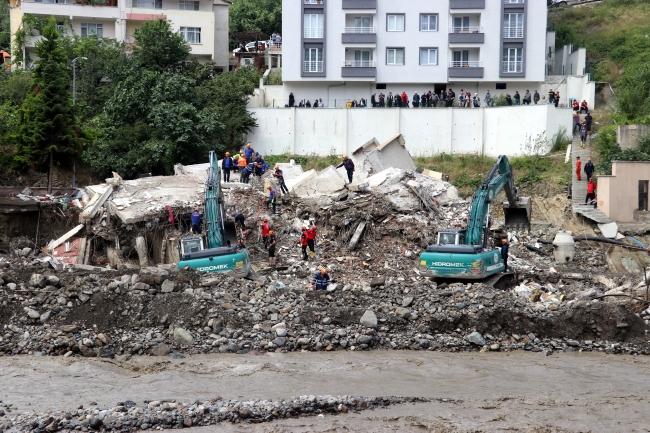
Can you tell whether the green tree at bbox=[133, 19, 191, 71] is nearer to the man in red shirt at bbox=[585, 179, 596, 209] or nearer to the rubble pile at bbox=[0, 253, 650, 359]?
the man in red shirt at bbox=[585, 179, 596, 209]

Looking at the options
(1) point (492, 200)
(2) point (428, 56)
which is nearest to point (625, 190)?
(1) point (492, 200)

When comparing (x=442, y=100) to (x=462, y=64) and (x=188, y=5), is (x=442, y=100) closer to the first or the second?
(x=462, y=64)

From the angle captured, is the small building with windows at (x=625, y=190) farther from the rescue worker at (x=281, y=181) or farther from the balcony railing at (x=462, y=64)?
the balcony railing at (x=462, y=64)

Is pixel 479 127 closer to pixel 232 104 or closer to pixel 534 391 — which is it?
pixel 232 104

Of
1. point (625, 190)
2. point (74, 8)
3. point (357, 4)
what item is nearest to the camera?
point (625, 190)

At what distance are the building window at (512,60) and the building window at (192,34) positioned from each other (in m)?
18.5

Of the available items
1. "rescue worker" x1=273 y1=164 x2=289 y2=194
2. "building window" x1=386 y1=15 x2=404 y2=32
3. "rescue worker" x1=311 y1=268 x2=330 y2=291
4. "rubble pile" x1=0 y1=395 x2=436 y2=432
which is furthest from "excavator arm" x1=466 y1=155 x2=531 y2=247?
"building window" x1=386 y1=15 x2=404 y2=32

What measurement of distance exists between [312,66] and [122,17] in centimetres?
1338

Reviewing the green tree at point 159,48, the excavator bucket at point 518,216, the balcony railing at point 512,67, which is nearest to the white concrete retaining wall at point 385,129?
the balcony railing at point 512,67

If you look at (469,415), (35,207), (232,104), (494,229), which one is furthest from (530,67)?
(469,415)

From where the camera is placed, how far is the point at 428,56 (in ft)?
158

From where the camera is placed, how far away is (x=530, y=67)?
47.2m

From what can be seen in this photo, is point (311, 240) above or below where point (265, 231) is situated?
below

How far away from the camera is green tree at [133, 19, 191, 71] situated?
45.6 m
